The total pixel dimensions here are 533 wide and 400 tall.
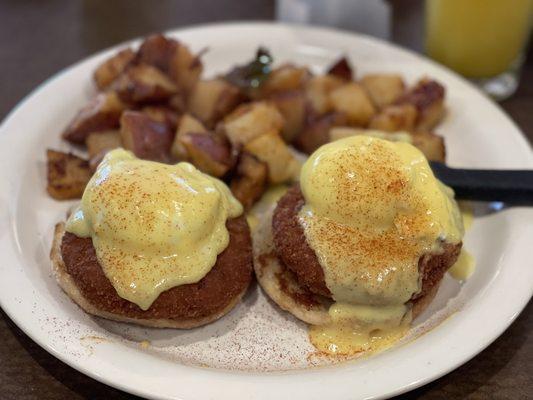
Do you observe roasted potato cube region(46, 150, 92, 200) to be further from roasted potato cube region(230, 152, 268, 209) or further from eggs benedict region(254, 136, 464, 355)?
eggs benedict region(254, 136, 464, 355)

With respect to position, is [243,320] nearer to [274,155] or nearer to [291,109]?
[274,155]

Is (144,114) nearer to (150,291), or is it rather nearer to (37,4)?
(150,291)

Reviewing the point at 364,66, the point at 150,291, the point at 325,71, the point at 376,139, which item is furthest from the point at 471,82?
the point at 150,291

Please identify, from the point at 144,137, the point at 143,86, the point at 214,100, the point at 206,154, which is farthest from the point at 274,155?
the point at 143,86

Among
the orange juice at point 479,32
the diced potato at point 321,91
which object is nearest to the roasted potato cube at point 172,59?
the diced potato at point 321,91

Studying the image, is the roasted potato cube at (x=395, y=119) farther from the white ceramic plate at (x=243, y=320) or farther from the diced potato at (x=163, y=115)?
the diced potato at (x=163, y=115)

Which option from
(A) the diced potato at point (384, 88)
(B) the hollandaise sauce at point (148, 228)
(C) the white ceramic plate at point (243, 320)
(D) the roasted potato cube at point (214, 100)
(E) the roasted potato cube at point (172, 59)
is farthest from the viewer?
(A) the diced potato at point (384, 88)
